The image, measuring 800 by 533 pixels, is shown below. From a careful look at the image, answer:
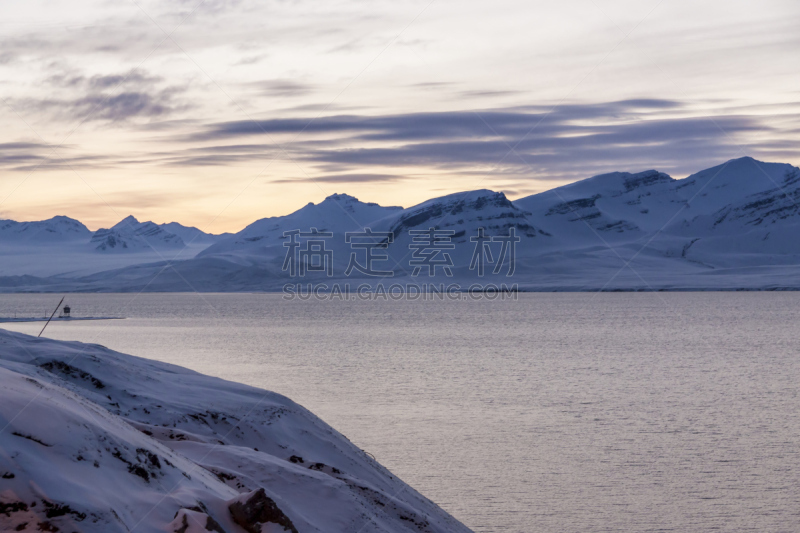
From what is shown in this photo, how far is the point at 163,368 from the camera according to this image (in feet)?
54.3

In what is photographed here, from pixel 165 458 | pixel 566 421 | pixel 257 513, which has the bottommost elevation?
pixel 566 421

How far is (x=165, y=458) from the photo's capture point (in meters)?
8.09

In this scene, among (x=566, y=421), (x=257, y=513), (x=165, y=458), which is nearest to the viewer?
(x=257, y=513)

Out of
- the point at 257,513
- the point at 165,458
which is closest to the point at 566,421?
the point at 257,513

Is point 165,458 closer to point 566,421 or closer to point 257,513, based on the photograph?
point 257,513

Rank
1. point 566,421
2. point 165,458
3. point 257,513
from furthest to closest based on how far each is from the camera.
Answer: point 566,421 → point 165,458 → point 257,513

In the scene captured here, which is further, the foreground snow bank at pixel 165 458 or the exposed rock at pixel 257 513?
the exposed rock at pixel 257 513

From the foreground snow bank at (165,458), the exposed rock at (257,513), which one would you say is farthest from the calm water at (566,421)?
the exposed rock at (257,513)

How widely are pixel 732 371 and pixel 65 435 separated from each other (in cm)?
4042

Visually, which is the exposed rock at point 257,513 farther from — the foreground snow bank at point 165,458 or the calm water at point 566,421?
the calm water at point 566,421

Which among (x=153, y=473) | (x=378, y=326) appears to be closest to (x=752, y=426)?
(x=153, y=473)

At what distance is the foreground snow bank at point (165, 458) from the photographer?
249 inches

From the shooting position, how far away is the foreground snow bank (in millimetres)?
6332

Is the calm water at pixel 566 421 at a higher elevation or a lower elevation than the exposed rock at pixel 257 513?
lower
